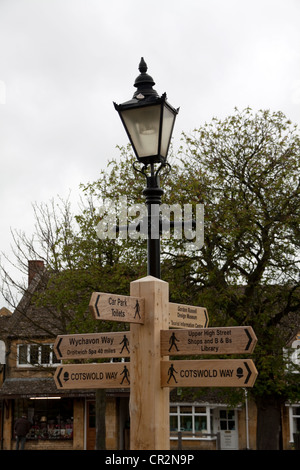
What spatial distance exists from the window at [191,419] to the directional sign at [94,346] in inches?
1196

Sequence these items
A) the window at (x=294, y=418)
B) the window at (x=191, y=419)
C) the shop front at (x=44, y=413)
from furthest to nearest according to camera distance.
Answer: the shop front at (x=44, y=413) < the window at (x=191, y=419) < the window at (x=294, y=418)

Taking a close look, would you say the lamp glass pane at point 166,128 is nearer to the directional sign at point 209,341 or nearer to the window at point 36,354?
the directional sign at point 209,341

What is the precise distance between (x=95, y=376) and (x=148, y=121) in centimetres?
227

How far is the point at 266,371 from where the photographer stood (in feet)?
61.5

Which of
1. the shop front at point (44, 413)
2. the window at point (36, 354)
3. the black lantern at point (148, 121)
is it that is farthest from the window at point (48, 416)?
the black lantern at point (148, 121)

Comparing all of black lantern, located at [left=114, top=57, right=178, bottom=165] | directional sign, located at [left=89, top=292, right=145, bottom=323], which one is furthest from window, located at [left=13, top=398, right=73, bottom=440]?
directional sign, located at [left=89, top=292, right=145, bottom=323]

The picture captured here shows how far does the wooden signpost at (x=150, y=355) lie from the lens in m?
4.32

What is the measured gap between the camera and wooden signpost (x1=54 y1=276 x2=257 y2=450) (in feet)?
14.2

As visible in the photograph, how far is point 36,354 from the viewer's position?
33.8 m

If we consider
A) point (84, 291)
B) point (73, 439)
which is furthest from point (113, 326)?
point (73, 439)

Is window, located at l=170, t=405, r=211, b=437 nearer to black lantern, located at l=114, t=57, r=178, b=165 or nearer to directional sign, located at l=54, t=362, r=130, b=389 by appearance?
black lantern, located at l=114, t=57, r=178, b=165

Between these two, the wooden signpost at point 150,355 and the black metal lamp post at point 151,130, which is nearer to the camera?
the wooden signpost at point 150,355

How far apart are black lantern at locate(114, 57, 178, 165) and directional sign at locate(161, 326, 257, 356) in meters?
1.83
